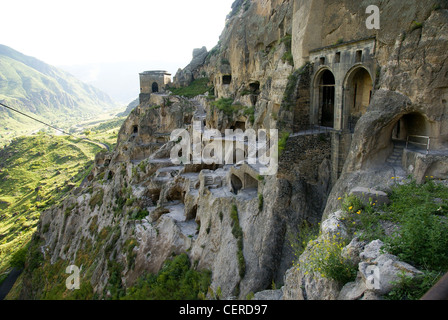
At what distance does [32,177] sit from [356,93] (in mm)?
88554

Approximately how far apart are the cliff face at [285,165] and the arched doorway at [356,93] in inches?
3.2

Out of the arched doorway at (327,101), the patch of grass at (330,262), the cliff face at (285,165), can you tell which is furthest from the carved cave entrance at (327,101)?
the patch of grass at (330,262)

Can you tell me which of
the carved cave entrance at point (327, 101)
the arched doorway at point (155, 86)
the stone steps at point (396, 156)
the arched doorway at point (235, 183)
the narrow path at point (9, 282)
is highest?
the arched doorway at point (155, 86)

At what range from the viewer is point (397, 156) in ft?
40.1

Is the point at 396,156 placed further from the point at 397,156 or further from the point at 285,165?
the point at 285,165

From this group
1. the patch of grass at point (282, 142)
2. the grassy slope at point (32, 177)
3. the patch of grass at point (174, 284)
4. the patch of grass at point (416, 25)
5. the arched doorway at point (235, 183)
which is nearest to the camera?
the patch of grass at point (416, 25)

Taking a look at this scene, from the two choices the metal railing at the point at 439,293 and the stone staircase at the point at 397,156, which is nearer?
the metal railing at the point at 439,293

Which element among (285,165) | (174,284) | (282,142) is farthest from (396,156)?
(174,284)

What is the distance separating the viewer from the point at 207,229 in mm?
17266

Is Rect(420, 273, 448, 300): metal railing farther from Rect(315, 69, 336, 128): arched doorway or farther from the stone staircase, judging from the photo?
Rect(315, 69, 336, 128): arched doorway

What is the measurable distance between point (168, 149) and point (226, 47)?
16.9 meters

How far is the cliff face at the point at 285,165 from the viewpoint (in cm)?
1104

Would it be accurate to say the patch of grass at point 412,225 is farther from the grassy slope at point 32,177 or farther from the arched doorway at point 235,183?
the grassy slope at point 32,177
